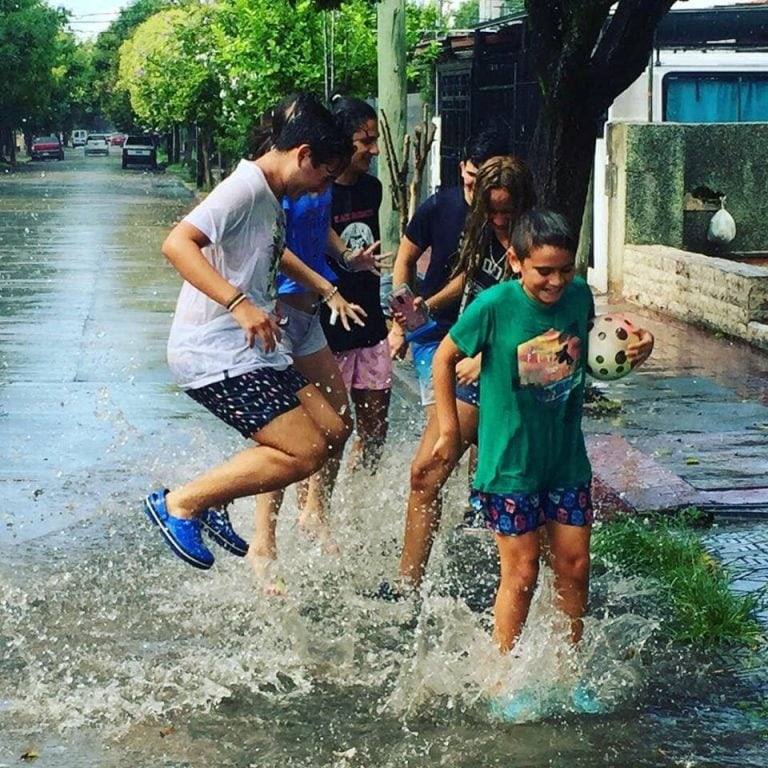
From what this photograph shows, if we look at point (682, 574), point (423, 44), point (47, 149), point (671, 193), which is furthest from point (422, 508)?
point (47, 149)

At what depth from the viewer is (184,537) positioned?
5.83 meters

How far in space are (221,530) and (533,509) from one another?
1.37 m

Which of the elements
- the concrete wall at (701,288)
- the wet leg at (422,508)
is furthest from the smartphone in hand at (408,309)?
the concrete wall at (701,288)

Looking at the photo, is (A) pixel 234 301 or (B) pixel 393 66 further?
(B) pixel 393 66

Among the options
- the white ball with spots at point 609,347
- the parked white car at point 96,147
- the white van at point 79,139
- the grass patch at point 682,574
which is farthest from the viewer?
the white van at point 79,139

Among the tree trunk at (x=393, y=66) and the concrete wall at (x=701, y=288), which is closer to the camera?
the concrete wall at (x=701, y=288)

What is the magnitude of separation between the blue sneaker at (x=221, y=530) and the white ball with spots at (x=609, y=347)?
1.43 m

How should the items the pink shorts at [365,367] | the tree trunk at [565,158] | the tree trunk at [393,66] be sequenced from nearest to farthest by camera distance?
the pink shorts at [365,367] → the tree trunk at [565,158] → the tree trunk at [393,66]

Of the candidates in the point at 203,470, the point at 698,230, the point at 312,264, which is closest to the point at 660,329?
the point at 698,230

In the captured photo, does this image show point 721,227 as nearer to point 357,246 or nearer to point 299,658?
point 357,246

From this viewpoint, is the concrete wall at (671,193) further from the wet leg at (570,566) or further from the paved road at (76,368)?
the wet leg at (570,566)

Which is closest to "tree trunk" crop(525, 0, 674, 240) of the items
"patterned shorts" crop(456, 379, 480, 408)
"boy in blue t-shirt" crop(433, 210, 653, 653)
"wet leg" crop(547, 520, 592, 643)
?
"patterned shorts" crop(456, 379, 480, 408)

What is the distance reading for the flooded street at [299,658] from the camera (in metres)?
4.84

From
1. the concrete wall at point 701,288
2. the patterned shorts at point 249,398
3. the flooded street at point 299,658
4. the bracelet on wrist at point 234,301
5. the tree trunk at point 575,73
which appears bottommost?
the flooded street at point 299,658
